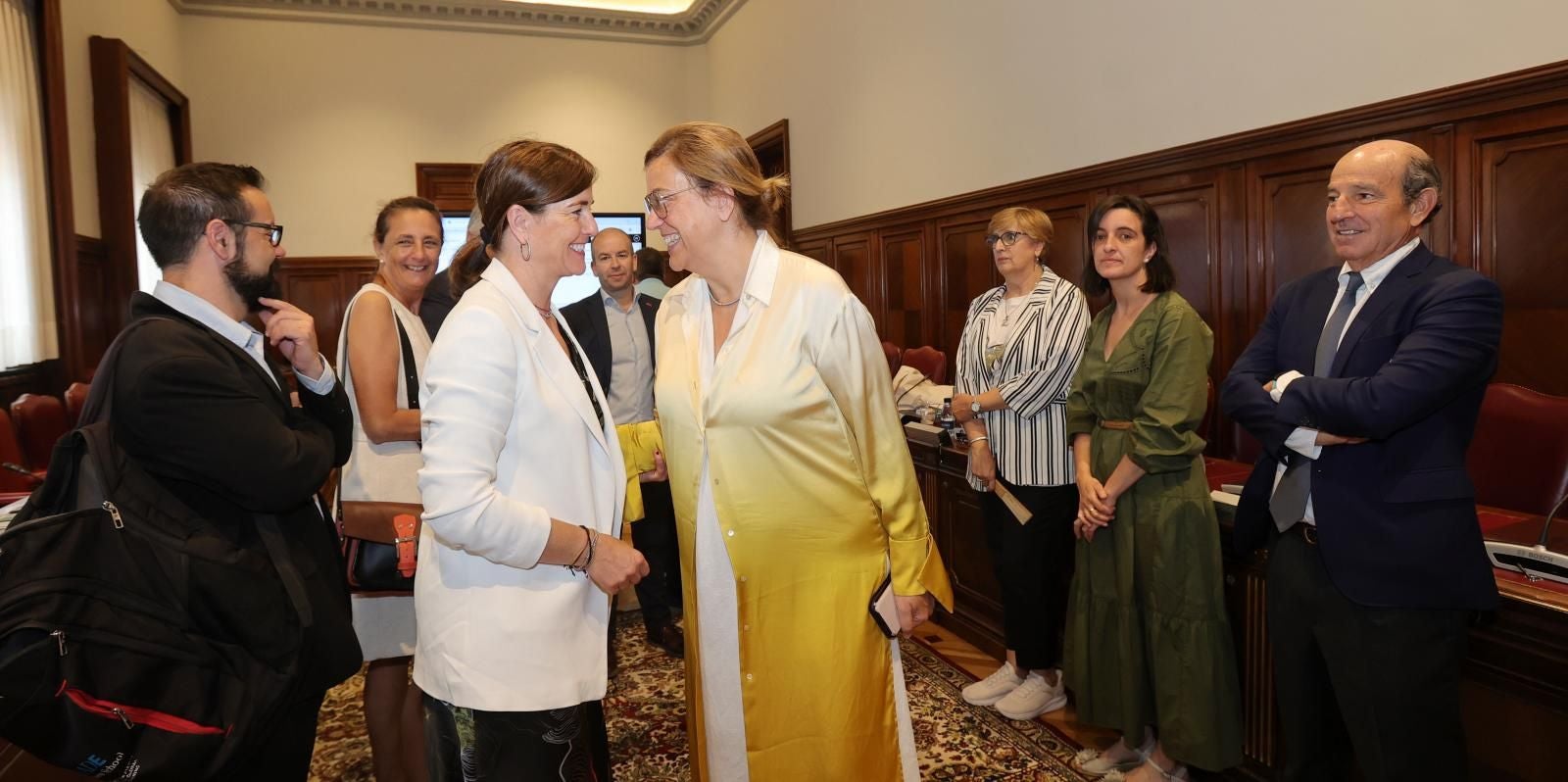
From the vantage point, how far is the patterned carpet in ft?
9.07

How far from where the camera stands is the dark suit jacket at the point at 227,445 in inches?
52.4

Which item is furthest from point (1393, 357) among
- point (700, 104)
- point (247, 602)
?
point (700, 104)

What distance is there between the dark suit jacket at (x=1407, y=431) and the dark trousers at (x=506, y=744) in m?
1.56

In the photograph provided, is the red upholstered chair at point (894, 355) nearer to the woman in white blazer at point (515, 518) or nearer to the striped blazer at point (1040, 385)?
the striped blazer at point (1040, 385)

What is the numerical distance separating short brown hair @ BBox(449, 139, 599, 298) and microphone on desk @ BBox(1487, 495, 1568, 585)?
2.01 m

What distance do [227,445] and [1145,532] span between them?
87.2 inches

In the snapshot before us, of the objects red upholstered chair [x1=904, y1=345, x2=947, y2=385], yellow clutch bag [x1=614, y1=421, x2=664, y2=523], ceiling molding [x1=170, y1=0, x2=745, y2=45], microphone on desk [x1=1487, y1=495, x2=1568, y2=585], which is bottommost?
microphone on desk [x1=1487, y1=495, x2=1568, y2=585]

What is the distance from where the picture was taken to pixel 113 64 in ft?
19.1

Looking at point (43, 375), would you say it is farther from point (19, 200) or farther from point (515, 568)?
point (515, 568)

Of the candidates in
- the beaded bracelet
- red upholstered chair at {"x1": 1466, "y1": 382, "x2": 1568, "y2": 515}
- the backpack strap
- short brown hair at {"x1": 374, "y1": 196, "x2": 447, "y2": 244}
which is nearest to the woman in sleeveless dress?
the backpack strap

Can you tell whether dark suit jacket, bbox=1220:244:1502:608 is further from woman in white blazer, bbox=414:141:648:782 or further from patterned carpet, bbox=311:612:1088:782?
woman in white blazer, bbox=414:141:648:782

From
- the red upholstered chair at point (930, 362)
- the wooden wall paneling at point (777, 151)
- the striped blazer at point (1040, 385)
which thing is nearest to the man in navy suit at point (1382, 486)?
the striped blazer at point (1040, 385)

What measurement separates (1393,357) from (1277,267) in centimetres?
176

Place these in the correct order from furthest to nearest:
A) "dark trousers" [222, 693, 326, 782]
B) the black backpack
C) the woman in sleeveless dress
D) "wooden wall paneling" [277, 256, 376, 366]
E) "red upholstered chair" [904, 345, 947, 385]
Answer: "wooden wall paneling" [277, 256, 376, 366] < "red upholstered chair" [904, 345, 947, 385] < the woman in sleeveless dress < "dark trousers" [222, 693, 326, 782] < the black backpack
